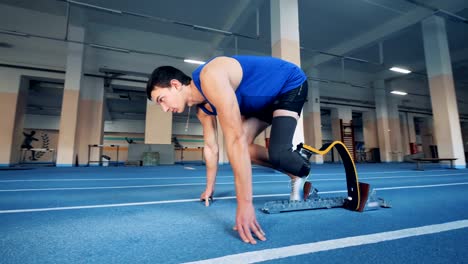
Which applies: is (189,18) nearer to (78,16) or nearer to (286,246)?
(78,16)

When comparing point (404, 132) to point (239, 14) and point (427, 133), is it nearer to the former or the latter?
point (427, 133)

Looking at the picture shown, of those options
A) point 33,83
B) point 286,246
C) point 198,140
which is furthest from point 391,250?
point 198,140

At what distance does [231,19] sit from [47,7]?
5988mm

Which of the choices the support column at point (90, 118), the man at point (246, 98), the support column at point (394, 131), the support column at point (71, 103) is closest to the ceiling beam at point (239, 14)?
the support column at point (71, 103)

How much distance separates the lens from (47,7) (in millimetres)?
7605

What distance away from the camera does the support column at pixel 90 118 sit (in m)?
8.62

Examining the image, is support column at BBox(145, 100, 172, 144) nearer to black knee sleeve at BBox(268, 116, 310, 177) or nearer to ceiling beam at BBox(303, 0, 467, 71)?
ceiling beam at BBox(303, 0, 467, 71)

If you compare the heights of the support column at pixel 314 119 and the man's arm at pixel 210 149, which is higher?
the support column at pixel 314 119

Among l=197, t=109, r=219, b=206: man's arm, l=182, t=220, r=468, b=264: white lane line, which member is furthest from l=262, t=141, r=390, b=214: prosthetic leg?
l=197, t=109, r=219, b=206: man's arm

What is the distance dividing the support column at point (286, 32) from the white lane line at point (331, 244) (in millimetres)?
4029

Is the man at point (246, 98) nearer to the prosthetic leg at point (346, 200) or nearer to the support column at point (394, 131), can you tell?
the prosthetic leg at point (346, 200)

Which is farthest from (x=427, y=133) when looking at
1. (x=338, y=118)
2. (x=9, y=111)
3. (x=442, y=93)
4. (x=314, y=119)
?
(x=9, y=111)

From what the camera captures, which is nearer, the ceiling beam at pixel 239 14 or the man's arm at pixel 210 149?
the man's arm at pixel 210 149

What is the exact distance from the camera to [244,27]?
802 cm
